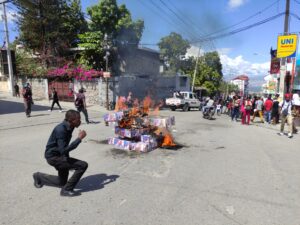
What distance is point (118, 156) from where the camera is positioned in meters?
7.37

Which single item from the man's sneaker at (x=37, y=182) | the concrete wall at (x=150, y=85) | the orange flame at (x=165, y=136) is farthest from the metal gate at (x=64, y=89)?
the man's sneaker at (x=37, y=182)

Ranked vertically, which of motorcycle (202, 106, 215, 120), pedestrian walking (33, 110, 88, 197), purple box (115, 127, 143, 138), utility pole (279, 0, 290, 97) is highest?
utility pole (279, 0, 290, 97)

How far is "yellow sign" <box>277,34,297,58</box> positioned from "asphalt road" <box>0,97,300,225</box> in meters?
8.60

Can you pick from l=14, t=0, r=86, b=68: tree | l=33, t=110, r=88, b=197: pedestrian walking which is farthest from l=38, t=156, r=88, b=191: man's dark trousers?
l=14, t=0, r=86, b=68: tree

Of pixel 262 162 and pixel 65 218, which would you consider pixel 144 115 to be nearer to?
pixel 262 162

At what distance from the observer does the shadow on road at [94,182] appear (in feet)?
16.5

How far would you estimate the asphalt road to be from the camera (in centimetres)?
402

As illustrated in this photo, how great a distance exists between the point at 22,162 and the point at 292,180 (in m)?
6.12

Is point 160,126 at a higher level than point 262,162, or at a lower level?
higher

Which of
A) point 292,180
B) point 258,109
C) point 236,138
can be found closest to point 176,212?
point 292,180

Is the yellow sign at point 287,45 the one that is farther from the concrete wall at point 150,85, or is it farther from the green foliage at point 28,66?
the green foliage at point 28,66

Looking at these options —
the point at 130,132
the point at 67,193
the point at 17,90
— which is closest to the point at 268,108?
the point at 130,132

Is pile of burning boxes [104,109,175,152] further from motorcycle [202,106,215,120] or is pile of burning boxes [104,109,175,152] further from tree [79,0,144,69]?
tree [79,0,144,69]

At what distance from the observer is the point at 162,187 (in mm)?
5172
